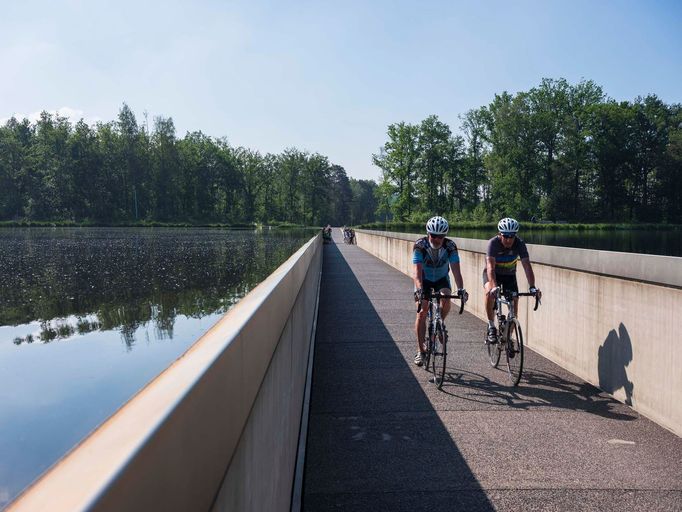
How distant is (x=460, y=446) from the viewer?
5270 mm

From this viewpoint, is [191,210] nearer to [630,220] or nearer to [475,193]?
[475,193]

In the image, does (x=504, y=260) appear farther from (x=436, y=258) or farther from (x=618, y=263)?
(x=618, y=263)

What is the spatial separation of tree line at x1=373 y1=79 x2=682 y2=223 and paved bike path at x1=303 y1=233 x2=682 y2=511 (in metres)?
101

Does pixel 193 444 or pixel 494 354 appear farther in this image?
pixel 494 354

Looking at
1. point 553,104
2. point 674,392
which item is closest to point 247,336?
point 674,392

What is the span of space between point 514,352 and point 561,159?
10716cm

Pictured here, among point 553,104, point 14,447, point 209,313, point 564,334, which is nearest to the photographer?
point 564,334

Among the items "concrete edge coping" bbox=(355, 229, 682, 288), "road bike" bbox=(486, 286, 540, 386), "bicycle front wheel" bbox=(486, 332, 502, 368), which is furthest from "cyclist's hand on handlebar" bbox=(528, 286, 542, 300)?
"bicycle front wheel" bbox=(486, 332, 502, 368)

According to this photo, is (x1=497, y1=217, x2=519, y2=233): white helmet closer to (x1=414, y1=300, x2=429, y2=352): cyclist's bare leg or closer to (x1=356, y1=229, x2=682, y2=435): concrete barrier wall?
(x1=356, y1=229, x2=682, y2=435): concrete barrier wall

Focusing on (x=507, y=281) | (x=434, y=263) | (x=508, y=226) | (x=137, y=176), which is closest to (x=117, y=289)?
(x=434, y=263)

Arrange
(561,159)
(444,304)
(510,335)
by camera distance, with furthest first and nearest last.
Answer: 1. (561,159)
2. (444,304)
3. (510,335)

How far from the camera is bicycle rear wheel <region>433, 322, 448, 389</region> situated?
719cm

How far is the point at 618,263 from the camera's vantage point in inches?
266

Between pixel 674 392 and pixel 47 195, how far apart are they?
137 meters
